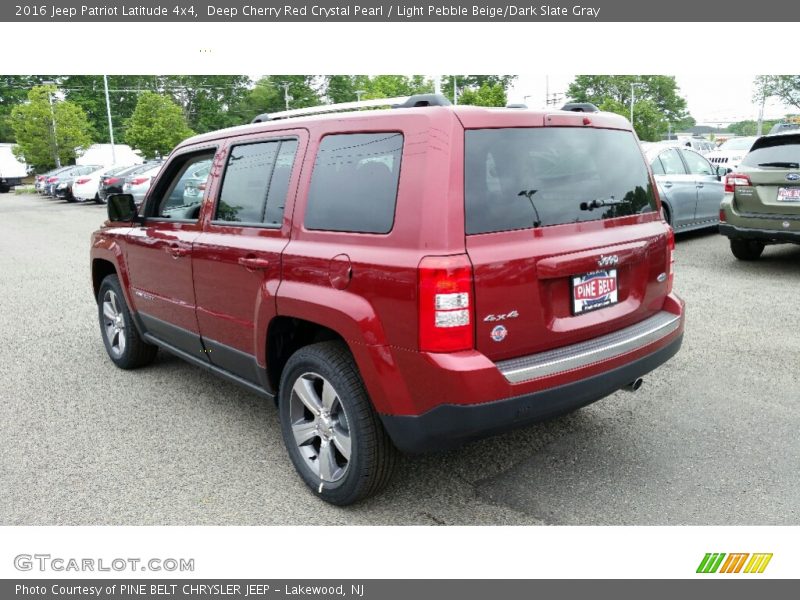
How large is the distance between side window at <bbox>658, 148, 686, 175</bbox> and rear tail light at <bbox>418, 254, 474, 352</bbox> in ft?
29.4

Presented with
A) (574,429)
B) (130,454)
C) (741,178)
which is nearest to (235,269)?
(130,454)

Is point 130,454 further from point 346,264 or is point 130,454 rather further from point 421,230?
point 421,230

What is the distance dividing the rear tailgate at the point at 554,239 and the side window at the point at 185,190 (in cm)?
214

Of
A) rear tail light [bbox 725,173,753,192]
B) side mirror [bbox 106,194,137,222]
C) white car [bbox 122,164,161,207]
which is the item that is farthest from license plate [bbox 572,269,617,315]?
white car [bbox 122,164,161,207]

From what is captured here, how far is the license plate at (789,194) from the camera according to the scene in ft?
26.3

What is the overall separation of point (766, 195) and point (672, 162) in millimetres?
2663

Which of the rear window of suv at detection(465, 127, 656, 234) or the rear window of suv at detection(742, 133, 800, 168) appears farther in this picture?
the rear window of suv at detection(742, 133, 800, 168)

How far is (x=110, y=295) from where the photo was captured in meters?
5.71

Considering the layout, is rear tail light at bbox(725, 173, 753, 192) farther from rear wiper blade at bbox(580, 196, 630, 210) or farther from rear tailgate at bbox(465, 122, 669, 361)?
rear wiper blade at bbox(580, 196, 630, 210)

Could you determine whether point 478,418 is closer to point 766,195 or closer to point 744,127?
point 766,195

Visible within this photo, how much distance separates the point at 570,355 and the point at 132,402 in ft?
10.6

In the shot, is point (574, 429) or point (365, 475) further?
point (574, 429)

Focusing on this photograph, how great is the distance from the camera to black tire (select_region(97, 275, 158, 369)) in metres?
5.40

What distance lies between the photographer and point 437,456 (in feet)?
12.6
